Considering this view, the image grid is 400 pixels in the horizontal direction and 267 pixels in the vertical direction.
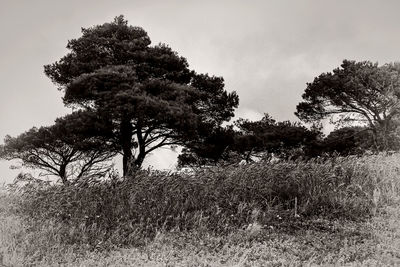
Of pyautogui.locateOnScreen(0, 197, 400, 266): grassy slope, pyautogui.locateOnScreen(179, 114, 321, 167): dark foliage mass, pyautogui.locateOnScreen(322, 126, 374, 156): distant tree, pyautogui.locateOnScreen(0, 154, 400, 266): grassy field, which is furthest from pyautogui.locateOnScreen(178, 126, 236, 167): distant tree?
pyautogui.locateOnScreen(0, 197, 400, 266): grassy slope

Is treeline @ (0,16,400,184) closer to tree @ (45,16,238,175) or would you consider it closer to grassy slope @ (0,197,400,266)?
tree @ (45,16,238,175)

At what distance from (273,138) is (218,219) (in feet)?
56.0

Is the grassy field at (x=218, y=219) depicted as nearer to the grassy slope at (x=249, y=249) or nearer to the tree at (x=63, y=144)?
the grassy slope at (x=249, y=249)

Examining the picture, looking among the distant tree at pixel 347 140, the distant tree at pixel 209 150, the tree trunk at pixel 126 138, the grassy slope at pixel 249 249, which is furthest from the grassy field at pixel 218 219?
the distant tree at pixel 347 140

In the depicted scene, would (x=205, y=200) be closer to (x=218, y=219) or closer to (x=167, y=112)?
(x=218, y=219)

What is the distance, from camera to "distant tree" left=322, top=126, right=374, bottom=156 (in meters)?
23.7

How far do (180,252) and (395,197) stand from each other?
4664 mm

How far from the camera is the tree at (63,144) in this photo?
20620mm

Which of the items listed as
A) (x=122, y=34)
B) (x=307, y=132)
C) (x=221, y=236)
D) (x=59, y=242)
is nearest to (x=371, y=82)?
(x=307, y=132)

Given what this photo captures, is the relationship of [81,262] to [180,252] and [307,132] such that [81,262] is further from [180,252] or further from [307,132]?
[307,132]

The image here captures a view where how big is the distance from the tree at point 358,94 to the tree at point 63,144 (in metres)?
11.4

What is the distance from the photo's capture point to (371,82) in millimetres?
24969

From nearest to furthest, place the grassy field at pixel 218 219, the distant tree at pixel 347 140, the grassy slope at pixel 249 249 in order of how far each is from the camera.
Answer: the grassy slope at pixel 249 249 → the grassy field at pixel 218 219 → the distant tree at pixel 347 140

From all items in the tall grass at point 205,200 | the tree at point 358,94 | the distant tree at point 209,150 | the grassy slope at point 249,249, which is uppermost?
the tree at point 358,94
